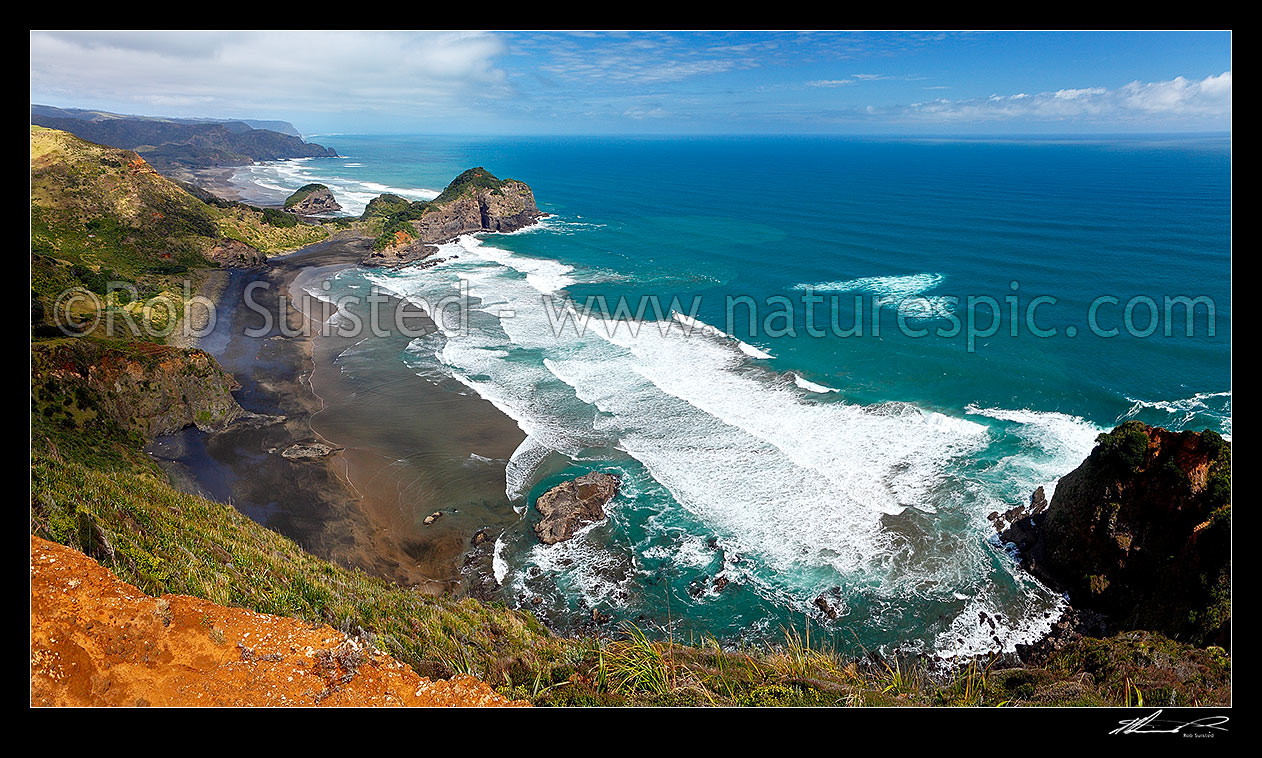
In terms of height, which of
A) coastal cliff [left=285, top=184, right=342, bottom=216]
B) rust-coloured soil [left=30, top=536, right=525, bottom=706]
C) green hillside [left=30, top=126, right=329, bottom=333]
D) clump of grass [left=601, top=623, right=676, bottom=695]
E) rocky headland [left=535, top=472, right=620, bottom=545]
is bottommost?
rocky headland [left=535, top=472, right=620, bottom=545]

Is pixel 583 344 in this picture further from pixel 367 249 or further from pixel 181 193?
pixel 181 193

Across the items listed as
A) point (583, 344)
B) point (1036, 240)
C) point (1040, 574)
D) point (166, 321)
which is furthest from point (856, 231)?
point (166, 321)

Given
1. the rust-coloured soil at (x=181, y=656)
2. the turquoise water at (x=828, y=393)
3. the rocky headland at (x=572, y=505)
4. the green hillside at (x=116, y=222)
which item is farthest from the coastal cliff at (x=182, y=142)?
the rust-coloured soil at (x=181, y=656)

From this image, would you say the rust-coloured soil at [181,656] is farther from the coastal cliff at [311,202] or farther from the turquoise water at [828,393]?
the coastal cliff at [311,202]

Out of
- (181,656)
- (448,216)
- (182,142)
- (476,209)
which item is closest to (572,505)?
(181,656)

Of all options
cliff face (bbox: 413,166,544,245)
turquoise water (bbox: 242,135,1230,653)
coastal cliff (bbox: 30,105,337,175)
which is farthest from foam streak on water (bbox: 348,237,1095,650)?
coastal cliff (bbox: 30,105,337,175)

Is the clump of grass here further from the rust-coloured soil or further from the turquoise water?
the turquoise water
